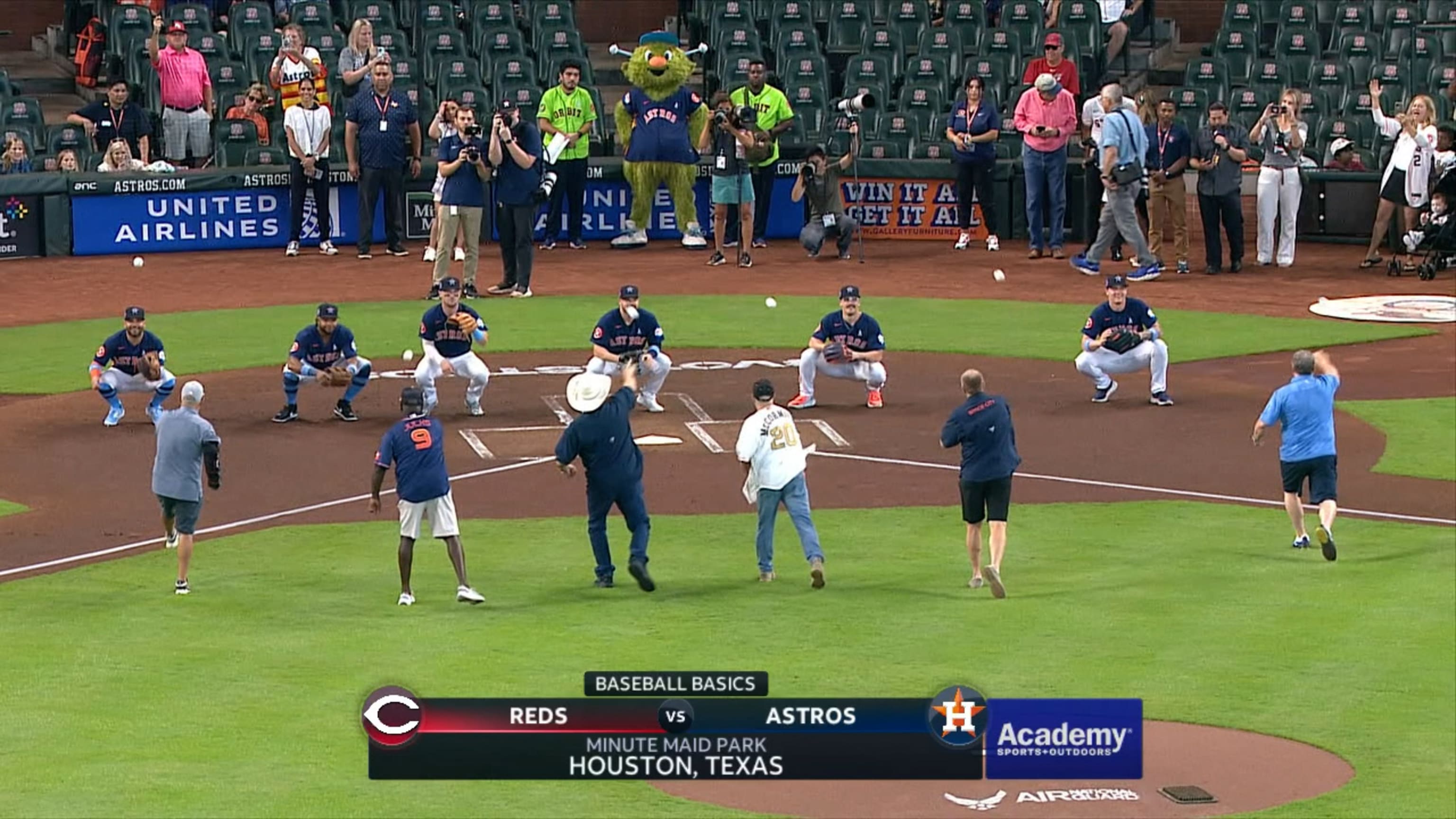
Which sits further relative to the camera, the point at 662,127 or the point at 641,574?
the point at 662,127

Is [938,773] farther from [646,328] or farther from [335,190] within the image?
[335,190]

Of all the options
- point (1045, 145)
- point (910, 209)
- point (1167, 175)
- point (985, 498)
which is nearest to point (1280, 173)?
point (1167, 175)

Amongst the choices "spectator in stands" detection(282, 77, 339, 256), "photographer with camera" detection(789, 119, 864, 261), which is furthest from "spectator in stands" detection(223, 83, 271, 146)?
"photographer with camera" detection(789, 119, 864, 261)

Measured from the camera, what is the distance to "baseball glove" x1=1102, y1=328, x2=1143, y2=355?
78.1 feet

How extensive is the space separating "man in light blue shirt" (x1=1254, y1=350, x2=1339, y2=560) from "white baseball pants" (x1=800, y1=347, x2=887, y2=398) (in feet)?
19.9

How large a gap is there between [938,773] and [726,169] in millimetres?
22106

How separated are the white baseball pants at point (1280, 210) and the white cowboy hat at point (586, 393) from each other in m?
18.4

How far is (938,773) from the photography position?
1246cm

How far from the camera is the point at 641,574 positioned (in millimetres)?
17391

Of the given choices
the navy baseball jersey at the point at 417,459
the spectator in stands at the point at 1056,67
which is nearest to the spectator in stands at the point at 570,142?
the spectator in stands at the point at 1056,67

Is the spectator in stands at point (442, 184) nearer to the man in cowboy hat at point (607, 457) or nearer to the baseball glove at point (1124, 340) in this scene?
the baseball glove at point (1124, 340)

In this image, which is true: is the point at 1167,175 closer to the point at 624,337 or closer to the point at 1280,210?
the point at 1280,210

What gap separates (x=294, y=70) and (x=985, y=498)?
20.9 meters

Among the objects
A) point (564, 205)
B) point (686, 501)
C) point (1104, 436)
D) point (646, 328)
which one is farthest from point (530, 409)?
point (564, 205)
